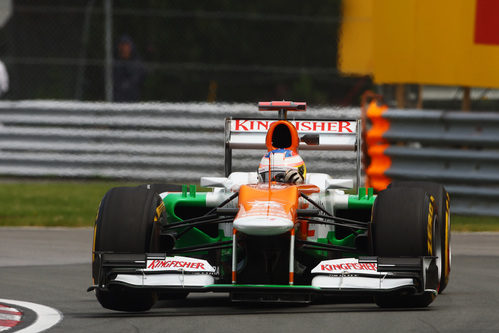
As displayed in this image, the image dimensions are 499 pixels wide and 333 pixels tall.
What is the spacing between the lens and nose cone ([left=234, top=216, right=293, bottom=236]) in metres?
7.92

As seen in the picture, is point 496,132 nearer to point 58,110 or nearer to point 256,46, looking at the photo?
point 58,110

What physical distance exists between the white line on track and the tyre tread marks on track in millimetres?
113

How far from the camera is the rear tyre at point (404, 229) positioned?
325 inches

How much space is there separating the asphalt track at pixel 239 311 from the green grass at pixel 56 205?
2.75 metres

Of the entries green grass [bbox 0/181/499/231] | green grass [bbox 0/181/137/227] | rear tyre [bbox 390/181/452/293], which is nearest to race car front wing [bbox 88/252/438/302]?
rear tyre [bbox 390/181/452/293]

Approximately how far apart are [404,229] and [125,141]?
11.1 m

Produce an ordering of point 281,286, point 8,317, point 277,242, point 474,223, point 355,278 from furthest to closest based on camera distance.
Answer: point 474,223, point 277,242, point 8,317, point 355,278, point 281,286

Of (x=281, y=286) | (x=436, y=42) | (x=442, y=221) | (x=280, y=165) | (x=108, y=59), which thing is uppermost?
(x=436, y=42)

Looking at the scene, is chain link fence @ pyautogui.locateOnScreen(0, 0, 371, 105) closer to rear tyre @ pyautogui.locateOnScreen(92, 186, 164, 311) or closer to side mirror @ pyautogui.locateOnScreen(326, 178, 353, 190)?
side mirror @ pyautogui.locateOnScreen(326, 178, 353, 190)

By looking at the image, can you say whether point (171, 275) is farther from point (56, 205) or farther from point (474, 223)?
point (56, 205)

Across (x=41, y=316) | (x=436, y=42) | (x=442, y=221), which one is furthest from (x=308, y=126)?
(x=436, y=42)

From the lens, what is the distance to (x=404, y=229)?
27.2 ft

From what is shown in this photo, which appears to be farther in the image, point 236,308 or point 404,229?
point 236,308

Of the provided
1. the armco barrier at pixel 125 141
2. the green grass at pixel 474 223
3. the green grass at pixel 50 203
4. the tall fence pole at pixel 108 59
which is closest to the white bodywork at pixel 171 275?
the green grass at pixel 474 223
